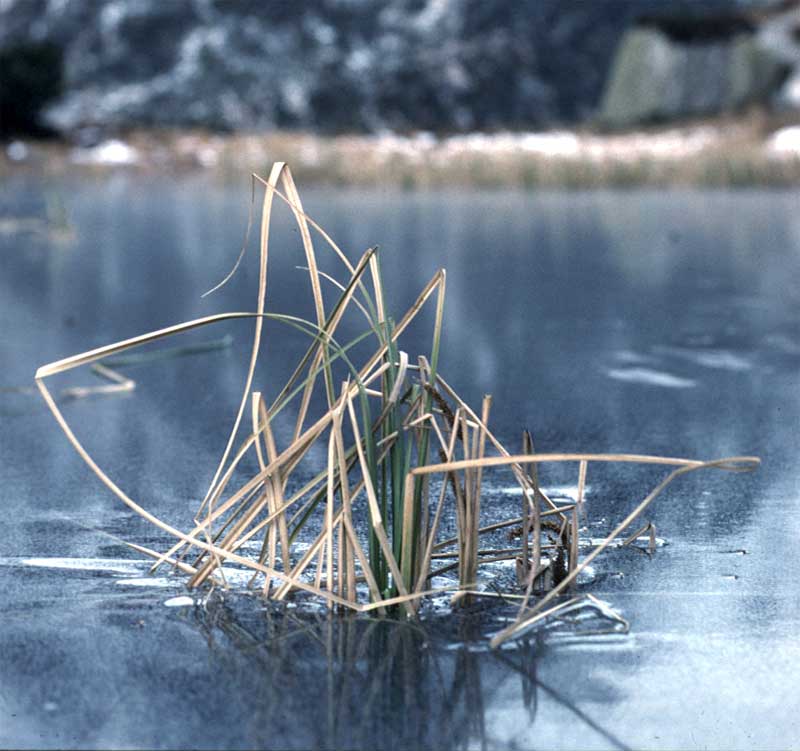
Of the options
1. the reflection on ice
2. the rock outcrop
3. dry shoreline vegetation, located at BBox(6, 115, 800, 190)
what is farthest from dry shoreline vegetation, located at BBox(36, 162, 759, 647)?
the rock outcrop

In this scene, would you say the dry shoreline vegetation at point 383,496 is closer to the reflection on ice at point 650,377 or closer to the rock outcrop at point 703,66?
the reflection on ice at point 650,377

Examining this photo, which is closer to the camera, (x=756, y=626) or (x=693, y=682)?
(x=693, y=682)

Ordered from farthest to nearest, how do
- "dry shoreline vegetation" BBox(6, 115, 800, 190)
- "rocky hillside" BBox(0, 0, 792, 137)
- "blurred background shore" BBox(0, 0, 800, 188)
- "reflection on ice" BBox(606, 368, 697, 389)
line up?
"rocky hillside" BBox(0, 0, 792, 137) → "blurred background shore" BBox(0, 0, 800, 188) → "dry shoreline vegetation" BBox(6, 115, 800, 190) → "reflection on ice" BBox(606, 368, 697, 389)

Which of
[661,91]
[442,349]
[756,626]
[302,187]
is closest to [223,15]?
[661,91]

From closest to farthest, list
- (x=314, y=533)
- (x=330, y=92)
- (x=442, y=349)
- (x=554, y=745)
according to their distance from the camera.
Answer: (x=554, y=745) → (x=314, y=533) → (x=442, y=349) → (x=330, y=92)

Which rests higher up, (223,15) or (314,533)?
(223,15)

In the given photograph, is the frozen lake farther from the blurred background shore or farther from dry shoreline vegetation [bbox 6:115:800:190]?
the blurred background shore

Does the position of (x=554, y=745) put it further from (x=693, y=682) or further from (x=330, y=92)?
(x=330, y=92)
